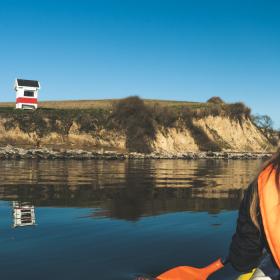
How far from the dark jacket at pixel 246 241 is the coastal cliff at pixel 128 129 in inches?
2229

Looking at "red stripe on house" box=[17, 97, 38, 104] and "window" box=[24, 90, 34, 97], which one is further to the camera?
"red stripe on house" box=[17, 97, 38, 104]

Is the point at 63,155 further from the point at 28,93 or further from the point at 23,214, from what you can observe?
the point at 23,214

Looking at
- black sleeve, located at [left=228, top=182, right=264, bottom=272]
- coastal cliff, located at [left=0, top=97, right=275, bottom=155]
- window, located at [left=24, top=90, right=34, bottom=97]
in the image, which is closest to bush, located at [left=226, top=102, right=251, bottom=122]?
coastal cliff, located at [left=0, top=97, right=275, bottom=155]

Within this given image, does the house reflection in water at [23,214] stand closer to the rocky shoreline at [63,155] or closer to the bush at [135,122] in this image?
the rocky shoreline at [63,155]

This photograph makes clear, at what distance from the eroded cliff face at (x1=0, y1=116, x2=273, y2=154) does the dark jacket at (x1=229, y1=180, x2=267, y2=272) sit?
196ft

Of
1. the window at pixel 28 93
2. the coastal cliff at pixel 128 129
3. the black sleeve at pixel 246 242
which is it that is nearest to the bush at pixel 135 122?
the coastal cliff at pixel 128 129

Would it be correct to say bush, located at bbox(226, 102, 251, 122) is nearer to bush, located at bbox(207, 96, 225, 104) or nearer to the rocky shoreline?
bush, located at bbox(207, 96, 225, 104)

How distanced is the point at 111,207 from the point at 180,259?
5648 mm

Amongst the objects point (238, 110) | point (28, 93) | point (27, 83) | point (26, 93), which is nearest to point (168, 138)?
point (238, 110)

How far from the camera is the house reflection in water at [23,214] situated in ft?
33.6

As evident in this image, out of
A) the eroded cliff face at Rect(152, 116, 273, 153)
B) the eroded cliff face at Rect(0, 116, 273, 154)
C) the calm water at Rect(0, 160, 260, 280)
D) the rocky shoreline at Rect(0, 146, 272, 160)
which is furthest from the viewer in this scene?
the eroded cliff face at Rect(152, 116, 273, 153)

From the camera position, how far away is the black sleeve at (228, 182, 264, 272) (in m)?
3.31

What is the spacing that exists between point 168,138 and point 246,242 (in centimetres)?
6790

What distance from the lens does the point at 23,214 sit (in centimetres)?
1161
